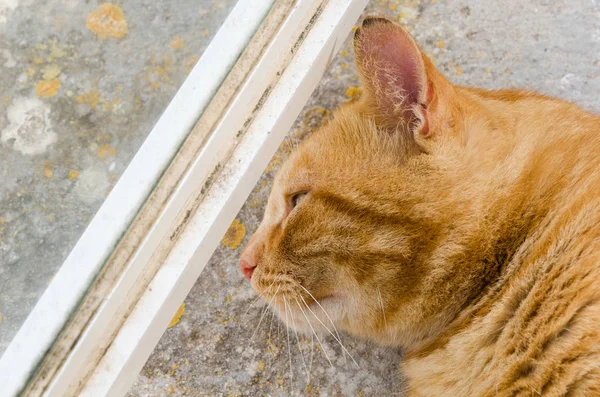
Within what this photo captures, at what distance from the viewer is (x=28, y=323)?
3.99 ft

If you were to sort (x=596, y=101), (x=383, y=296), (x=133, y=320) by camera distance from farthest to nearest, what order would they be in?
(x=596, y=101) < (x=133, y=320) < (x=383, y=296)

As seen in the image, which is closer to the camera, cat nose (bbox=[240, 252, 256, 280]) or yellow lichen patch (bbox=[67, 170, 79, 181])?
yellow lichen patch (bbox=[67, 170, 79, 181])

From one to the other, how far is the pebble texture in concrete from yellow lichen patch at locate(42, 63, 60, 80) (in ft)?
2.03

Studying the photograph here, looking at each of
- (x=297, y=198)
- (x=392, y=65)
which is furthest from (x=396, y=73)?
(x=297, y=198)

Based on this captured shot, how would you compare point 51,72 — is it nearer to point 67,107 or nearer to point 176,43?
point 67,107

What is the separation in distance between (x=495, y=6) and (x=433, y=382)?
1130 millimetres

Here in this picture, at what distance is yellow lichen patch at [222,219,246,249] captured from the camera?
1670 mm

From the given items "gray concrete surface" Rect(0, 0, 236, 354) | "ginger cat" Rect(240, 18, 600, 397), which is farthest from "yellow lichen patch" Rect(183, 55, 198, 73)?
"ginger cat" Rect(240, 18, 600, 397)

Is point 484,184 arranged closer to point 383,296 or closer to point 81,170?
point 383,296

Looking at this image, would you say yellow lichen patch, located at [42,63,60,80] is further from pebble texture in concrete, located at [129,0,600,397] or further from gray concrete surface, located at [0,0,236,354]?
pebble texture in concrete, located at [129,0,600,397]

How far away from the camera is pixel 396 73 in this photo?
1.22m

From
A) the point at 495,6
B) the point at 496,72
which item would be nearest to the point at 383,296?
the point at 496,72

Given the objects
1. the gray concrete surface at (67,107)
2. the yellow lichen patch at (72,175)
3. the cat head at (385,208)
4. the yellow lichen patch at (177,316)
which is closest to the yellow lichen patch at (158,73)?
the gray concrete surface at (67,107)

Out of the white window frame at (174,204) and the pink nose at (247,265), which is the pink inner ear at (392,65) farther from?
the pink nose at (247,265)
